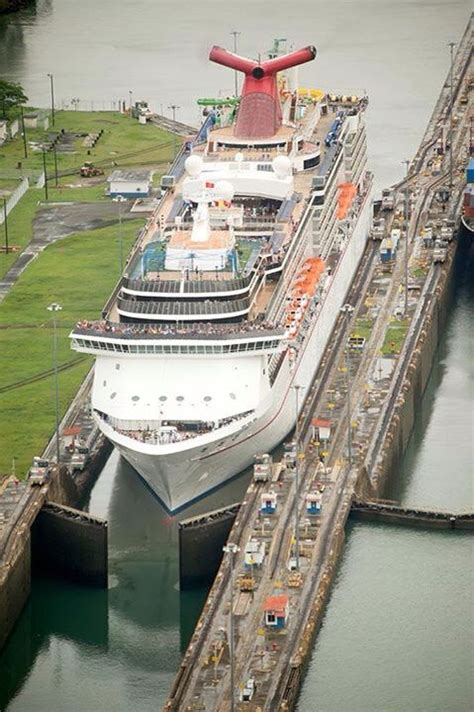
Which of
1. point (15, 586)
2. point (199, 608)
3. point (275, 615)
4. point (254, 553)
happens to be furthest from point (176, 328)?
point (275, 615)

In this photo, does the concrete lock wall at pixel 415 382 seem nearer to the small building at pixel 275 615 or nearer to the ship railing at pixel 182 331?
the ship railing at pixel 182 331

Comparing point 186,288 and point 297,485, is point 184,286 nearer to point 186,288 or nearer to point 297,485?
point 186,288

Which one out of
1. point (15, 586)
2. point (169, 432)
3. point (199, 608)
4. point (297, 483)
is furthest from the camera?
point (169, 432)

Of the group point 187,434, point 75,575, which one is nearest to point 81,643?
point 75,575

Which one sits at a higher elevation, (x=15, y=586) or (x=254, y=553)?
(x=254, y=553)

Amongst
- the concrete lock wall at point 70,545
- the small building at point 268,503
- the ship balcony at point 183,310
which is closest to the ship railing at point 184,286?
the ship balcony at point 183,310

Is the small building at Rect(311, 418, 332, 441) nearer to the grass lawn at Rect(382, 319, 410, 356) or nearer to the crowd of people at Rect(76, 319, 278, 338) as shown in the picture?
the crowd of people at Rect(76, 319, 278, 338)
